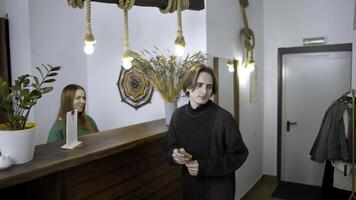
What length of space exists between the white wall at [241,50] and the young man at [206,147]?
4.33 feet

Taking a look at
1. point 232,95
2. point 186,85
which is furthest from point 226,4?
point 186,85

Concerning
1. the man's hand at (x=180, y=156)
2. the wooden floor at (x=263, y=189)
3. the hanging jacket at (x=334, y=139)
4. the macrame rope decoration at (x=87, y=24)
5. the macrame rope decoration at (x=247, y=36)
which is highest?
the macrame rope decoration at (x=247, y=36)

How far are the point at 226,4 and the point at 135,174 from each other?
7.34ft

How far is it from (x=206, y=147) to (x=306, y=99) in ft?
10.2

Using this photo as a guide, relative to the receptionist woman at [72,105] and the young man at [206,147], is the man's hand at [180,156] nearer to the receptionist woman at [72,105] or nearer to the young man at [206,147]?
the young man at [206,147]

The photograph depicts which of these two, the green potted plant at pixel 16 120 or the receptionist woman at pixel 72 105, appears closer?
the green potted plant at pixel 16 120

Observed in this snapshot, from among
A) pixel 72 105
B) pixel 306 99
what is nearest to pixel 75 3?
pixel 72 105

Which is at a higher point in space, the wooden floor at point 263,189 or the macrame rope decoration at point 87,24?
the macrame rope decoration at point 87,24

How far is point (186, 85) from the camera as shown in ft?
5.42

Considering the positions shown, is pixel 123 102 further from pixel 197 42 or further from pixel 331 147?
pixel 331 147

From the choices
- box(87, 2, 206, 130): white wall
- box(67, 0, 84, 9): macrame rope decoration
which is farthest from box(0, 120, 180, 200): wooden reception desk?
box(87, 2, 206, 130): white wall

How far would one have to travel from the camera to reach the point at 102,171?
1.67 m

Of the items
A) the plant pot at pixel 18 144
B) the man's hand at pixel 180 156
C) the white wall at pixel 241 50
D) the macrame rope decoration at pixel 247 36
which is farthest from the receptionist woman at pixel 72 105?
the macrame rope decoration at pixel 247 36

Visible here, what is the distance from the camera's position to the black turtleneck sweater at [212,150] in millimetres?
1511
